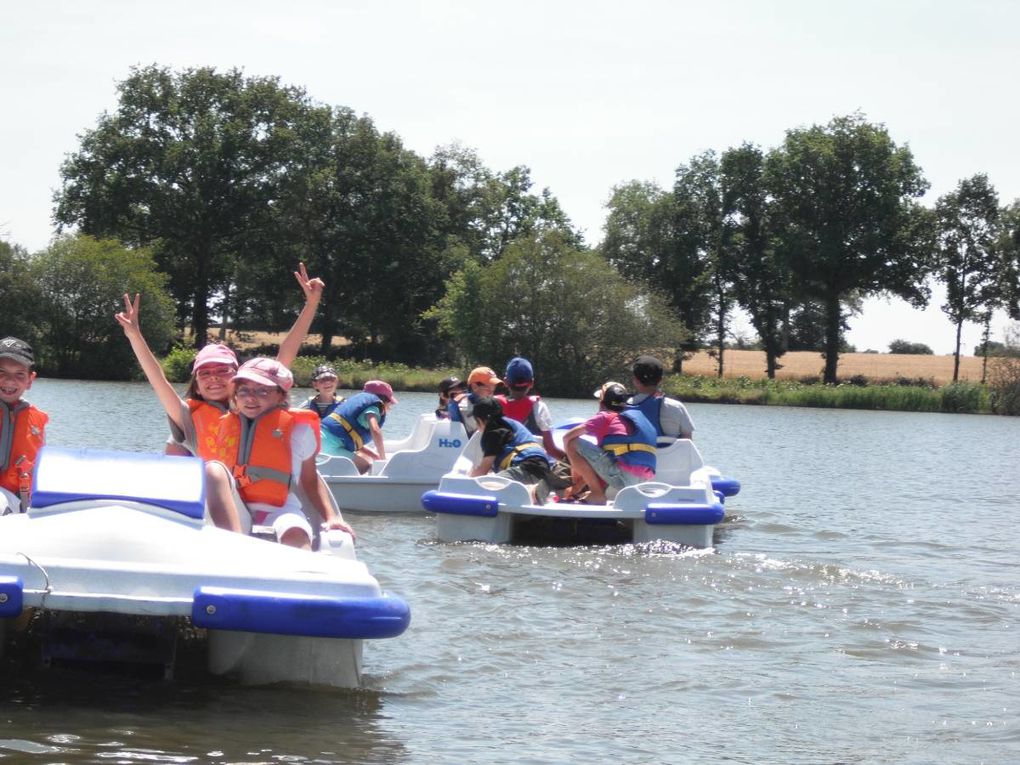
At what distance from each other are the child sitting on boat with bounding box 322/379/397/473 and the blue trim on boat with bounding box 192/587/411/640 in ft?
25.9

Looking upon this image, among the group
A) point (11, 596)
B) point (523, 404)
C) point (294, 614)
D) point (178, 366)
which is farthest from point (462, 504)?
point (178, 366)

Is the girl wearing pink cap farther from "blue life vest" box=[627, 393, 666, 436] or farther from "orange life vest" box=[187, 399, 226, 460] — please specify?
"blue life vest" box=[627, 393, 666, 436]

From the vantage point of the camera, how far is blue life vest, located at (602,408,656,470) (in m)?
11.1

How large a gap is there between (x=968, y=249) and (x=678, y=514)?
55585 mm

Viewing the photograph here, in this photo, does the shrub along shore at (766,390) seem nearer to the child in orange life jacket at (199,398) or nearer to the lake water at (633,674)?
the lake water at (633,674)

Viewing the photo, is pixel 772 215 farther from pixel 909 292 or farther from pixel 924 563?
pixel 924 563

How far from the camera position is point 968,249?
2479 inches

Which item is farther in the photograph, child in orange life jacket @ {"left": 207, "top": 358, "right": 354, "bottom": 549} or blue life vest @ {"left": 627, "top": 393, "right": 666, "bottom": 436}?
blue life vest @ {"left": 627, "top": 393, "right": 666, "bottom": 436}

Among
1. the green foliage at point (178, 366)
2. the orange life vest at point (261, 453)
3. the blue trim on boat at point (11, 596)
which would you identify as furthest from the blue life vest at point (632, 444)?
the green foliage at point (178, 366)

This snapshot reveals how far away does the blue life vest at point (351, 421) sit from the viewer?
13.7 m

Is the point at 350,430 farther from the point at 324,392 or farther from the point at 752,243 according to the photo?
the point at 752,243

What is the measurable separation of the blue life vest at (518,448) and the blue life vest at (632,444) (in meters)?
0.56

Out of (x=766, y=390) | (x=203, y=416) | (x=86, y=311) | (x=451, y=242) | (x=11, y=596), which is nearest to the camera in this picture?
(x=11, y=596)

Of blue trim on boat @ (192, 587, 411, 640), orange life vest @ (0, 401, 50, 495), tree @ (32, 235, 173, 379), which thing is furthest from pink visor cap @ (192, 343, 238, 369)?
tree @ (32, 235, 173, 379)
